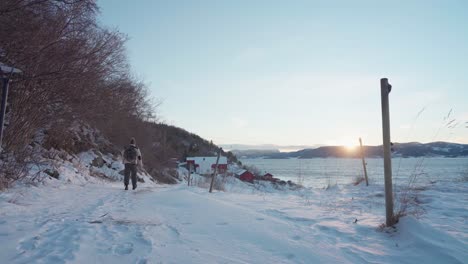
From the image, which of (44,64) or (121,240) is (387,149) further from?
(44,64)

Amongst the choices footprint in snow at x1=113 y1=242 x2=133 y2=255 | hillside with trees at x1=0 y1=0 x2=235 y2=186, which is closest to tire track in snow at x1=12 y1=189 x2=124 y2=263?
footprint in snow at x1=113 y1=242 x2=133 y2=255

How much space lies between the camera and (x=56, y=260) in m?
2.72

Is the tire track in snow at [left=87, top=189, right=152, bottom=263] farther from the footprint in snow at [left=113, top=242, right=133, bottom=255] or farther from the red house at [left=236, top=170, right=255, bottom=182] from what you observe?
the red house at [left=236, top=170, right=255, bottom=182]

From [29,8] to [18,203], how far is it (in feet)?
13.2

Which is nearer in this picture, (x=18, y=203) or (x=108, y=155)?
(x=18, y=203)

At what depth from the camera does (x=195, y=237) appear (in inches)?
151

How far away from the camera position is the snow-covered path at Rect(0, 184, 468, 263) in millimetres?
3068

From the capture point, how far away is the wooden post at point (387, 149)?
15.5 feet

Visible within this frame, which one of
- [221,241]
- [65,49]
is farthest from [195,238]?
[65,49]

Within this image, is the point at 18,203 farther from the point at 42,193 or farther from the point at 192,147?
the point at 192,147

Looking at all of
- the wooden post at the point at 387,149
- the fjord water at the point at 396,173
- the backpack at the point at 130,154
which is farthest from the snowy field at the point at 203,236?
the backpack at the point at 130,154

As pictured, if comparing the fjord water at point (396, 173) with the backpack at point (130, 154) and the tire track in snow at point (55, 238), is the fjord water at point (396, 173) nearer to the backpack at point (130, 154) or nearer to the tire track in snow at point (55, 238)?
the tire track in snow at point (55, 238)

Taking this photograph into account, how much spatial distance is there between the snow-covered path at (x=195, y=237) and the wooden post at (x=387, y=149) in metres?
0.27

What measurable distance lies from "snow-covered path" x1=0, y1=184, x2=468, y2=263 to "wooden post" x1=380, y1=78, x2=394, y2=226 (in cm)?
27
